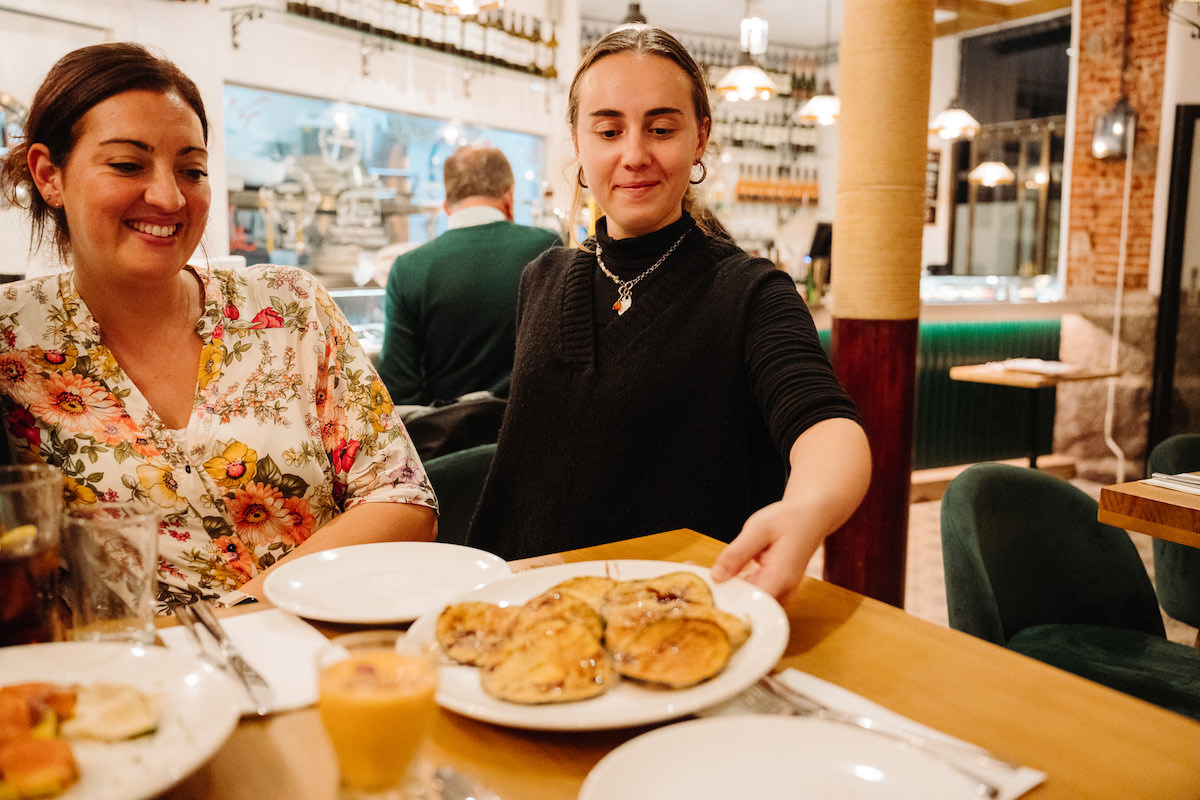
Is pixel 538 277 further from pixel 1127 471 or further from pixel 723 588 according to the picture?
pixel 1127 471

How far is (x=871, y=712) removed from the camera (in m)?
0.83

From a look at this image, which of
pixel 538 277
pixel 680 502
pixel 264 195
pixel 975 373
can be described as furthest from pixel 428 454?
pixel 975 373

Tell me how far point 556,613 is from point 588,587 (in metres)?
0.11

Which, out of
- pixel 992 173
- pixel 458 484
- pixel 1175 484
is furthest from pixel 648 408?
pixel 992 173

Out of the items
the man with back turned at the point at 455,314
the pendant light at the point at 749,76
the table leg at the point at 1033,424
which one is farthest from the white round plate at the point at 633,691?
the pendant light at the point at 749,76

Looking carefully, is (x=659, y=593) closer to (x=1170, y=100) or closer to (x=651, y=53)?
(x=651, y=53)

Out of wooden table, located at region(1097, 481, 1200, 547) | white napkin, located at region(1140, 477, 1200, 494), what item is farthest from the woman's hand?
white napkin, located at region(1140, 477, 1200, 494)

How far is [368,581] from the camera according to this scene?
1134 mm

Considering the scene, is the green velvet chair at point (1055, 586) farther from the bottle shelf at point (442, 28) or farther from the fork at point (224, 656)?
the bottle shelf at point (442, 28)

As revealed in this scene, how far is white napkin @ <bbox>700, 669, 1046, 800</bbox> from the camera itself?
0.72 metres

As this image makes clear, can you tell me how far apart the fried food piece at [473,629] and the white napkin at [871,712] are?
21 cm

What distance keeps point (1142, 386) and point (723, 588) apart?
6.52m

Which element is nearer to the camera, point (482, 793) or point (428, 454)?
point (482, 793)

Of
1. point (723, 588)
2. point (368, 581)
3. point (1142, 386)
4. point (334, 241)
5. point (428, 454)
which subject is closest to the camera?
point (723, 588)
